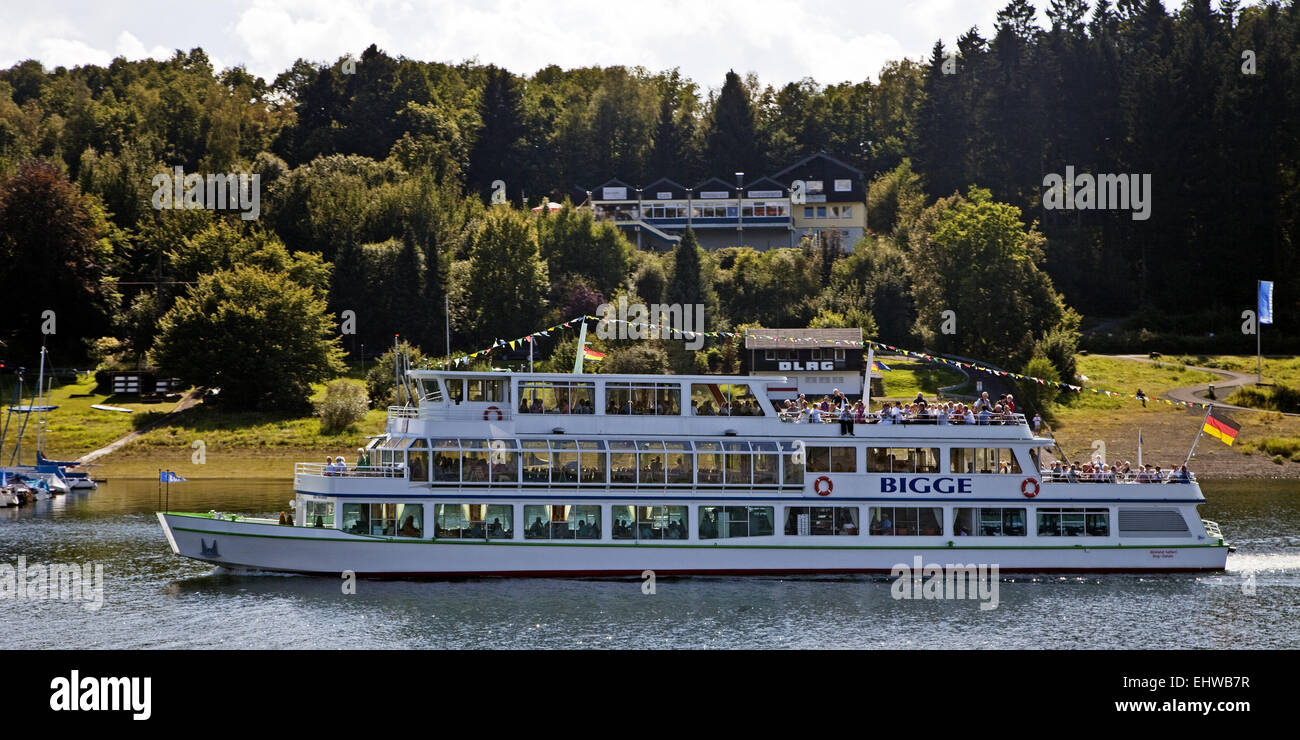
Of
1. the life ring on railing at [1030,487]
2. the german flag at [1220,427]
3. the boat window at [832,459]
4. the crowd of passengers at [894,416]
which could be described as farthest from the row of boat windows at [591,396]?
the german flag at [1220,427]

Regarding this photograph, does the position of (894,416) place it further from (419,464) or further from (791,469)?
(419,464)

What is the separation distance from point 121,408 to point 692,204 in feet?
202

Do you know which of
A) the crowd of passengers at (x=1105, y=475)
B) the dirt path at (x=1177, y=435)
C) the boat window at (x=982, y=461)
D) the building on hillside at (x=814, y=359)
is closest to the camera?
the boat window at (x=982, y=461)

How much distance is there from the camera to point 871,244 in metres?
112

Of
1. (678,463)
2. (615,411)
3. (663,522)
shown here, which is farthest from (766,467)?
(615,411)

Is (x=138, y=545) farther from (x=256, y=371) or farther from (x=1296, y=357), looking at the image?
(x=1296, y=357)

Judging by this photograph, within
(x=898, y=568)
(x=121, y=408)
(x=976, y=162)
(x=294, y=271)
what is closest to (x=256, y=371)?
(x=121, y=408)

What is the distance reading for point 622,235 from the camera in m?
114

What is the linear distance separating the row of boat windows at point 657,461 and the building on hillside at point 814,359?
40984 millimetres

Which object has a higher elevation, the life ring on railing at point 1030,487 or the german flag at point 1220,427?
the german flag at point 1220,427

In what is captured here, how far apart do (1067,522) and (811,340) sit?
4289 cm

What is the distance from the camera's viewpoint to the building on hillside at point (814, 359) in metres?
86.0

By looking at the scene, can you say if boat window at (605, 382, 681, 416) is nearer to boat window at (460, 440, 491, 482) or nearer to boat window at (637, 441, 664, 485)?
boat window at (637, 441, 664, 485)

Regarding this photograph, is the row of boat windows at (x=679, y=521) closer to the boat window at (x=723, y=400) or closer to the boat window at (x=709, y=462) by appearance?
the boat window at (x=709, y=462)
